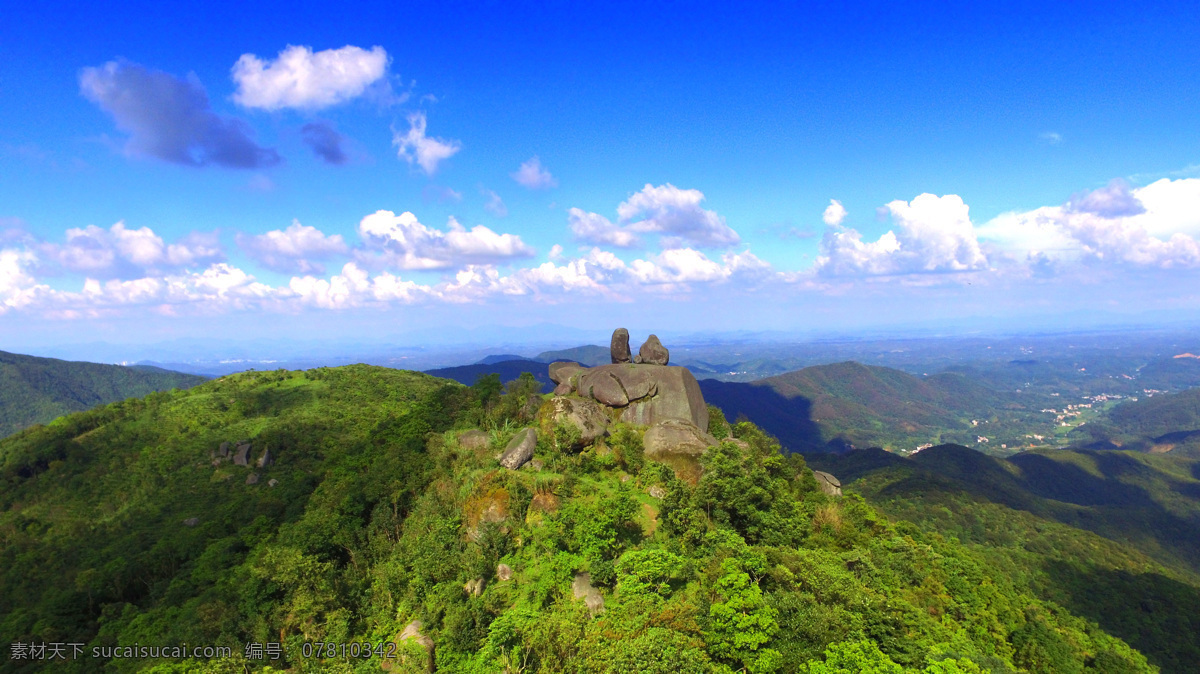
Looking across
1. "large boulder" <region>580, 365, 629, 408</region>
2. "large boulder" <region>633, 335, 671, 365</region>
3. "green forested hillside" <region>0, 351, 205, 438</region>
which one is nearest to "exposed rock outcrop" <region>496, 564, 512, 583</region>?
"large boulder" <region>580, 365, 629, 408</region>

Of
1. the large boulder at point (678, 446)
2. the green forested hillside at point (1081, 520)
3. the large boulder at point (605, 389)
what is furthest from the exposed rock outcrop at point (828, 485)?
the green forested hillside at point (1081, 520)

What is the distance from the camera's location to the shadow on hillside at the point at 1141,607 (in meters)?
49.7

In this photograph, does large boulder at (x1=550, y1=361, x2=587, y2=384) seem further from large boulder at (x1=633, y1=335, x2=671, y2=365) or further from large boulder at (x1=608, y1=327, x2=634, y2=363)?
large boulder at (x1=633, y1=335, x2=671, y2=365)

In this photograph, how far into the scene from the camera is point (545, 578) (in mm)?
19484

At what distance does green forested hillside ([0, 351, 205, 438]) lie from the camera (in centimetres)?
13925

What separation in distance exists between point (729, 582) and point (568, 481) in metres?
10.3

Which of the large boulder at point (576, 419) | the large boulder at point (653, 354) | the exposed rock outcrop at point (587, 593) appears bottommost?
the exposed rock outcrop at point (587, 593)

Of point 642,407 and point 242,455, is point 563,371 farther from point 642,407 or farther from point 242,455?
point 242,455

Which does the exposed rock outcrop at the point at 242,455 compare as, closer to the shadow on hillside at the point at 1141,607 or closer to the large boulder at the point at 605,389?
the large boulder at the point at 605,389

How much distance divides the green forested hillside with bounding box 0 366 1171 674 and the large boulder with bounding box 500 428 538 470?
53 cm

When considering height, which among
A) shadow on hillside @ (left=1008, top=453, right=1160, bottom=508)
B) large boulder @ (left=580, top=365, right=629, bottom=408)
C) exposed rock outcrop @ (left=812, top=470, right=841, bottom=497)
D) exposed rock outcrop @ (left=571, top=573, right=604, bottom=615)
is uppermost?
large boulder @ (left=580, top=365, right=629, bottom=408)

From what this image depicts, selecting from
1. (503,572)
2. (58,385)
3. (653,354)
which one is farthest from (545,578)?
(58,385)

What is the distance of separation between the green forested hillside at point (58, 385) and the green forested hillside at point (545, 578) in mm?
138246

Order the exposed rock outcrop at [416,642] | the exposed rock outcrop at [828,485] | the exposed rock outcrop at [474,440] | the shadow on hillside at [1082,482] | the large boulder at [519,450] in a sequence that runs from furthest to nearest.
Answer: the shadow on hillside at [1082,482] < the exposed rock outcrop at [828,485] < the exposed rock outcrop at [474,440] < the large boulder at [519,450] < the exposed rock outcrop at [416,642]
